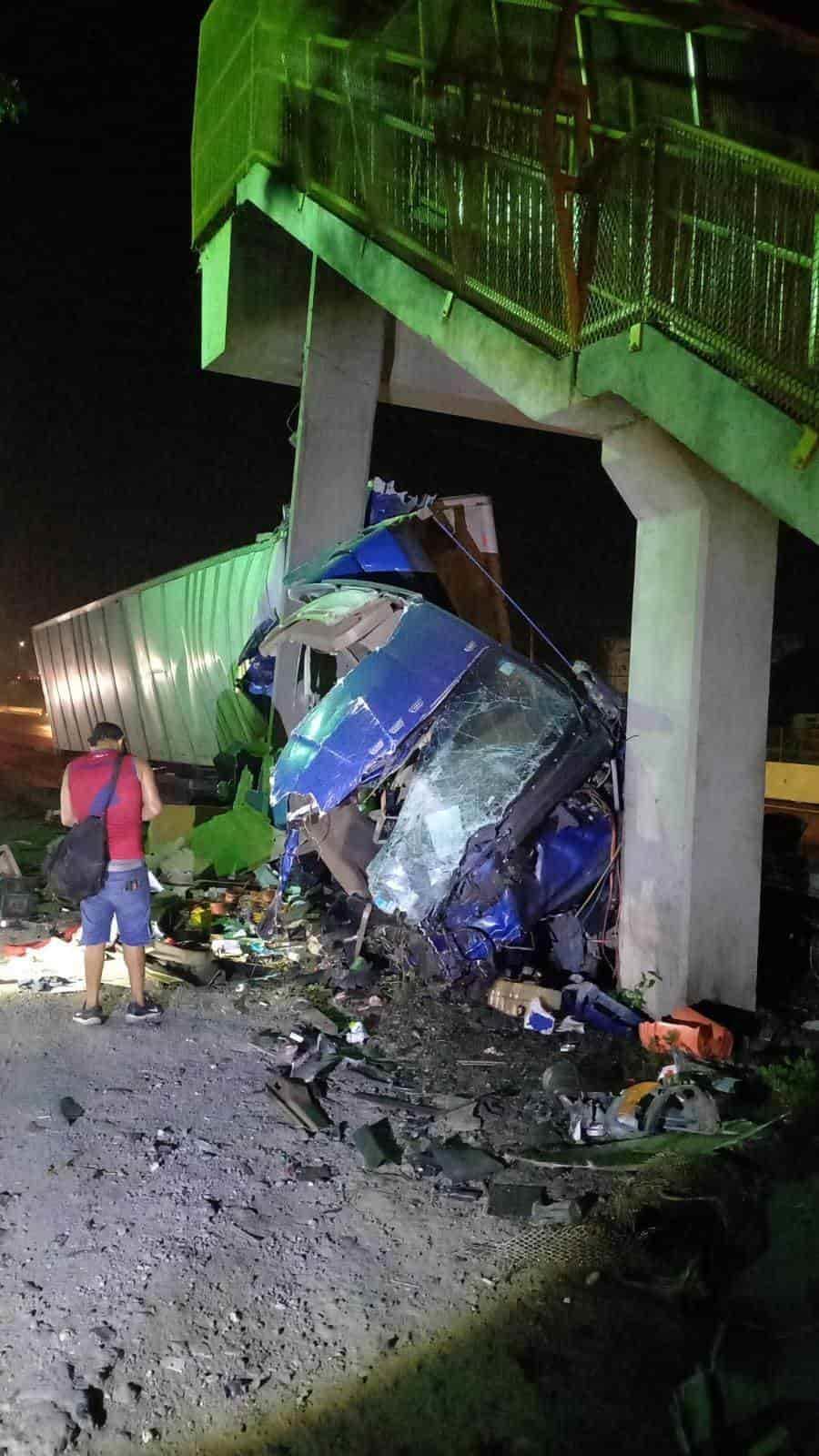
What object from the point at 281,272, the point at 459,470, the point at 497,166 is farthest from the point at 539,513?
the point at 497,166

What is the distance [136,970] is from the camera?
5.72 meters

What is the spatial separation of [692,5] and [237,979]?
6137 millimetres

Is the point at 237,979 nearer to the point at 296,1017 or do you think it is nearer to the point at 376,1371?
the point at 296,1017

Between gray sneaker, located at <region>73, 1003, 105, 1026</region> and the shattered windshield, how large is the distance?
1.74 meters

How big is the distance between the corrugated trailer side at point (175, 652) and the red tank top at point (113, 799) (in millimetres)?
5312

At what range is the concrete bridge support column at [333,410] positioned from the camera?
1044 cm

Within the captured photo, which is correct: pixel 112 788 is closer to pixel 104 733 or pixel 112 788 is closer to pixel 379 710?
pixel 104 733

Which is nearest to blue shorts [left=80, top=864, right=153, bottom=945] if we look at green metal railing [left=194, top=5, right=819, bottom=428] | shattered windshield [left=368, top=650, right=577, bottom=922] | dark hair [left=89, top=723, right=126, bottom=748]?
dark hair [left=89, top=723, right=126, bottom=748]

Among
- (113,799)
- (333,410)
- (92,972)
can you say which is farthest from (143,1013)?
(333,410)

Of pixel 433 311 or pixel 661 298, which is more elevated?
pixel 661 298

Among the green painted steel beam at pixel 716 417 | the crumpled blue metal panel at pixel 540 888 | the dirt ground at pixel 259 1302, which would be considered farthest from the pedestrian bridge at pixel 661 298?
the dirt ground at pixel 259 1302

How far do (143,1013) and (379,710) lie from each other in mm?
2289

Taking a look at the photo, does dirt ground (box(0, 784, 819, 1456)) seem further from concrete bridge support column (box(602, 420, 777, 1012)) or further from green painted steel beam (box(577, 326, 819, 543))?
green painted steel beam (box(577, 326, 819, 543))

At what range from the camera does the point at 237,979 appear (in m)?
6.65
